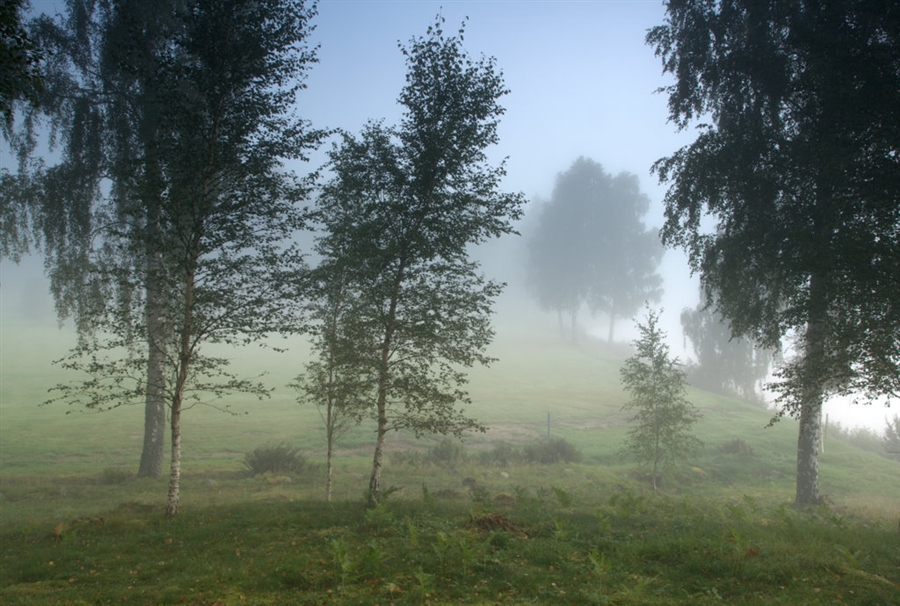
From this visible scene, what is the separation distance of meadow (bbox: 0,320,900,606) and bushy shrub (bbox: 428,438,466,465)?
0.41ft

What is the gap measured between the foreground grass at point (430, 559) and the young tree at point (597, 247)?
60573mm

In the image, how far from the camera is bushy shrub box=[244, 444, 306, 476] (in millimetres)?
22859

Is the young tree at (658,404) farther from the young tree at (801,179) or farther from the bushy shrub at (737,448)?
the bushy shrub at (737,448)

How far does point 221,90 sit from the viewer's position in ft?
44.4

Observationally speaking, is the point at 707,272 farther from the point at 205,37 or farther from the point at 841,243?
the point at 205,37

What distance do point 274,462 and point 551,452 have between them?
48.6ft

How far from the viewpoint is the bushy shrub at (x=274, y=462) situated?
22859mm

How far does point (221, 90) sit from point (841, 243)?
16154 mm

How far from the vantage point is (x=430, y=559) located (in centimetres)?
939

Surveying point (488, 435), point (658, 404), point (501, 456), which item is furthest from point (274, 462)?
point (658, 404)

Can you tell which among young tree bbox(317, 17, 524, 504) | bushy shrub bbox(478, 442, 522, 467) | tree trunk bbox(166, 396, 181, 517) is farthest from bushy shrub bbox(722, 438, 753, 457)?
tree trunk bbox(166, 396, 181, 517)

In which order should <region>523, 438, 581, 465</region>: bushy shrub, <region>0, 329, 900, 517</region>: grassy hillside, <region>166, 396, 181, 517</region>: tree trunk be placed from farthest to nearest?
<region>523, 438, 581, 465</region>: bushy shrub < <region>0, 329, 900, 517</region>: grassy hillside < <region>166, 396, 181, 517</region>: tree trunk

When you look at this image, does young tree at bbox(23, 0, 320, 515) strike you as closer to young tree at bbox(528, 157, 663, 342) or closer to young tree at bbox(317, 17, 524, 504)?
young tree at bbox(317, 17, 524, 504)

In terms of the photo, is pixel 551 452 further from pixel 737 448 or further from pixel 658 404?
pixel 737 448
